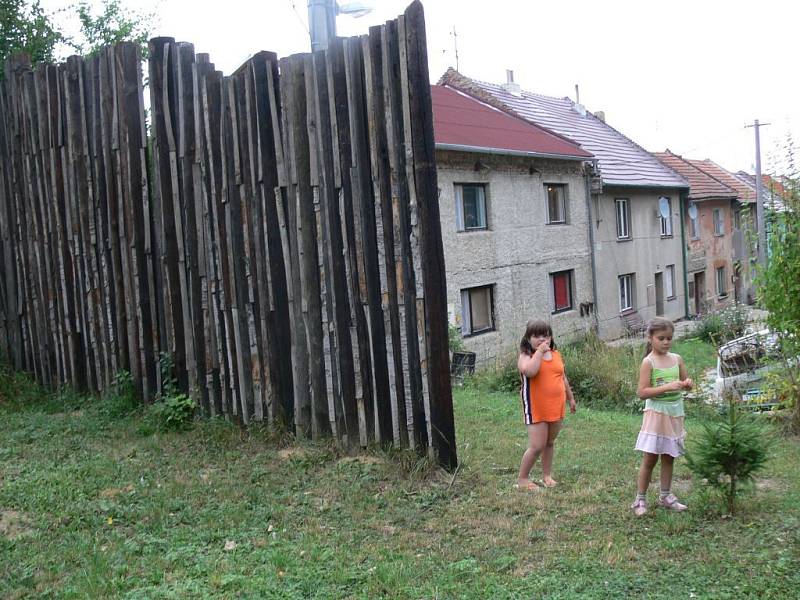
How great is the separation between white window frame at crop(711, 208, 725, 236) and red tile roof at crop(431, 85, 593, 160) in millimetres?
13325

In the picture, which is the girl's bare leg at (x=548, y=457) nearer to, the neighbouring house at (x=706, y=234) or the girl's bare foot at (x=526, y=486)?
the girl's bare foot at (x=526, y=486)

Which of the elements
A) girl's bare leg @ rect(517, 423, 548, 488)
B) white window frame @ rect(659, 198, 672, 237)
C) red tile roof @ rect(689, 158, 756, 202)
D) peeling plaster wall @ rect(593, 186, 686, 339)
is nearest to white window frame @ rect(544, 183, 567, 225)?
peeling plaster wall @ rect(593, 186, 686, 339)

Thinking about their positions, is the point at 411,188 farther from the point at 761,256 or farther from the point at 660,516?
the point at 761,256

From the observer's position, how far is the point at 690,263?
32.6m

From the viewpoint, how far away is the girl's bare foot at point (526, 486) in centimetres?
589

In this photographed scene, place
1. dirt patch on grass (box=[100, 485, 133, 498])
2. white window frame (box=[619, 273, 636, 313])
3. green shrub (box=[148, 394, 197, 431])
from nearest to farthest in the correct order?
dirt patch on grass (box=[100, 485, 133, 498])
green shrub (box=[148, 394, 197, 431])
white window frame (box=[619, 273, 636, 313])

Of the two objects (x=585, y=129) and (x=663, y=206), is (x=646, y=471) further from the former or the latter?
(x=663, y=206)

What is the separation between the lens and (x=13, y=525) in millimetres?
5297

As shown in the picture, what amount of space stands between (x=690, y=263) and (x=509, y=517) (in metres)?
29.6

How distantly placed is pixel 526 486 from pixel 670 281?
1059 inches

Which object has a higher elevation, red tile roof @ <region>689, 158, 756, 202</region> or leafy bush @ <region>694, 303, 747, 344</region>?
red tile roof @ <region>689, 158, 756, 202</region>

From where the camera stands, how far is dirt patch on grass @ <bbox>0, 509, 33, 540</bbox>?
514 centimetres

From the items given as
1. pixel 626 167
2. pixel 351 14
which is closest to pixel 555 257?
pixel 626 167

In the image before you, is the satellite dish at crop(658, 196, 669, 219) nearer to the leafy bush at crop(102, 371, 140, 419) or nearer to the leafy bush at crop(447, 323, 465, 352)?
the leafy bush at crop(447, 323, 465, 352)
